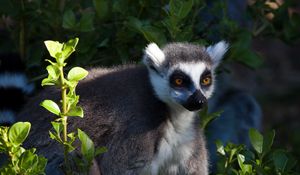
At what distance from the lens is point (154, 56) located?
17.4ft

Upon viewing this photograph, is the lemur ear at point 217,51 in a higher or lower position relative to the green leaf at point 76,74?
lower

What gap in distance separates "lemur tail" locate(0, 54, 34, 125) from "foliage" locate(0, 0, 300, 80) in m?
0.37

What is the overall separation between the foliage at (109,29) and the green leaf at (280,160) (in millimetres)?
1346

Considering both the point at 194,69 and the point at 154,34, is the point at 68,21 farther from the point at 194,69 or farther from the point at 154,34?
the point at 194,69

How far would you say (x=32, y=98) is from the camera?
5652 mm

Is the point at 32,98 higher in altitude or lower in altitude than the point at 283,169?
higher

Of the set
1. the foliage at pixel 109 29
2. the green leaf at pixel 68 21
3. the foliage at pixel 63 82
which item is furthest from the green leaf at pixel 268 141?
the green leaf at pixel 68 21

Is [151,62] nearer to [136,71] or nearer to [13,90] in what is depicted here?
[136,71]

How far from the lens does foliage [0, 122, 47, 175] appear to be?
3980mm

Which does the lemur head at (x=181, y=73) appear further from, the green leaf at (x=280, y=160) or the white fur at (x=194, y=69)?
the green leaf at (x=280, y=160)

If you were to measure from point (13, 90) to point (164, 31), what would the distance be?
1300mm

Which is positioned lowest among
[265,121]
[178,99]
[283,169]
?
[265,121]

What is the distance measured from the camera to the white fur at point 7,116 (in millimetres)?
5398

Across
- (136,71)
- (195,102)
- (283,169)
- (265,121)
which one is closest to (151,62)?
(136,71)
